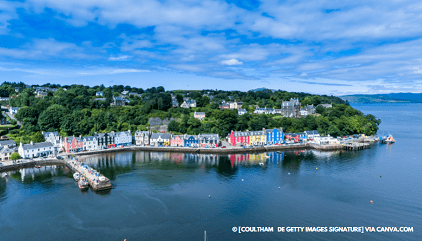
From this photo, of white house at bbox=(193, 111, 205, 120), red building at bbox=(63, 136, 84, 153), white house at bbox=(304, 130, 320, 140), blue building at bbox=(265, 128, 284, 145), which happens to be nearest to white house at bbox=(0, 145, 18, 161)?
red building at bbox=(63, 136, 84, 153)

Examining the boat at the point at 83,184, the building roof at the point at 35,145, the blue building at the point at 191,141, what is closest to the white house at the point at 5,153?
the building roof at the point at 35,145

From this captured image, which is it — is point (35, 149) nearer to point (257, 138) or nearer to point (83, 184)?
point (83, 184)

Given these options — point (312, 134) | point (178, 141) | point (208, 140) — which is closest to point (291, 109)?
point (312, 134)

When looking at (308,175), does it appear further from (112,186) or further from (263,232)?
(112,186)

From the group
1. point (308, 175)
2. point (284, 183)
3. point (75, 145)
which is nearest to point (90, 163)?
point (75, 145)

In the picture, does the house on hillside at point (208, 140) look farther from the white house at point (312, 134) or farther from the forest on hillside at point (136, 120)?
the white house at point (312, 134)

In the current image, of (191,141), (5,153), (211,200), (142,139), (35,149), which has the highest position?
(142,139)

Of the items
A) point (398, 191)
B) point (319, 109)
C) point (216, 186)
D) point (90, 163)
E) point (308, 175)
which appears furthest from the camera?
point (319, 109)
